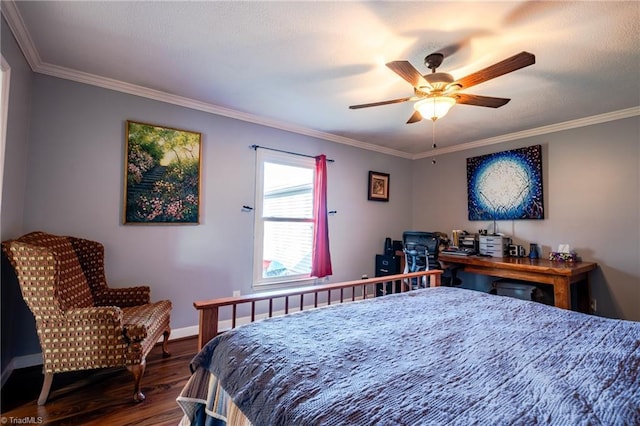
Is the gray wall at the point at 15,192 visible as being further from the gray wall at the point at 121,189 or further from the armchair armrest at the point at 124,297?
the armchair armrest at the point at 124,297

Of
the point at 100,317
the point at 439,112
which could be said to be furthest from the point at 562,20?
the point at 100,317

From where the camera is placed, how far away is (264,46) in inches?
78.5

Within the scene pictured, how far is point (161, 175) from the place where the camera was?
2760mm

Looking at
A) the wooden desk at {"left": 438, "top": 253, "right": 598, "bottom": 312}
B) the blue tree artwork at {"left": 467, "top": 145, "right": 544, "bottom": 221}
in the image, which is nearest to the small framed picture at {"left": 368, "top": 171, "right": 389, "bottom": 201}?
the blue tree artwork at {"left": 467, "top": 145, "right": 544, "bottom": 221}

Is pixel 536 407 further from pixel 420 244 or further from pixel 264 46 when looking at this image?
pixel 420 244

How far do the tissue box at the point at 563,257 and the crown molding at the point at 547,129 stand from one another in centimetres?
144

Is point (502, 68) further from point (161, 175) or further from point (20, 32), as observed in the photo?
point (20, 32)

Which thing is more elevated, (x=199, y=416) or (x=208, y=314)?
(x=208, y=314)

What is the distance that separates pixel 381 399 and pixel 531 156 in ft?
12.6

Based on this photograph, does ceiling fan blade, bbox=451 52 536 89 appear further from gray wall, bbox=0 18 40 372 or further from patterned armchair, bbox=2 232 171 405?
gray wall, bbox=0 18 40 372

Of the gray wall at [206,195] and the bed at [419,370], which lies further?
the gray wall at [206,195]

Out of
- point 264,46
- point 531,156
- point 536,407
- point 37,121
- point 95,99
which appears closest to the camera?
point 536,407

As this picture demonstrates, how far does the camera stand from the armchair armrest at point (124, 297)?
7.63 feet

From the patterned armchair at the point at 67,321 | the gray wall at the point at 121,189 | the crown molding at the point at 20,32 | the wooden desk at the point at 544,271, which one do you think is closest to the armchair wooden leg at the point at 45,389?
the patterned armchair at the point at 67,321
